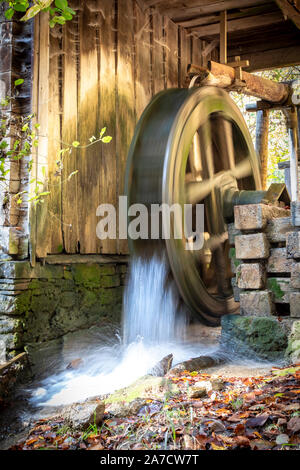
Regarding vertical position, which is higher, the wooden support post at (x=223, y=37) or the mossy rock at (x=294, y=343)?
the wooden support post at (x=223, y=37)

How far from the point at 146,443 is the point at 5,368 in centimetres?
157

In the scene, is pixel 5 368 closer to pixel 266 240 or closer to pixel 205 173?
pixel 266 240

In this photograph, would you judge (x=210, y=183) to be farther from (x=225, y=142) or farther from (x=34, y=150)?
(x=34, y=150)

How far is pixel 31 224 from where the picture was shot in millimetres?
3441

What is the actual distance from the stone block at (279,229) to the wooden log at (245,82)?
79.6 inches

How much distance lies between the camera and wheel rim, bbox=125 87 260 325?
13.7 ft

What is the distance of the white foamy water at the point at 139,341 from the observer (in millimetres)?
3350

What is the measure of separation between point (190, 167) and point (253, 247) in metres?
1.85

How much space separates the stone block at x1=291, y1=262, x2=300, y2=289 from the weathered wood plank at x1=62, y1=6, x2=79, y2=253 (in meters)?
1.82

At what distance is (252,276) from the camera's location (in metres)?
3.61

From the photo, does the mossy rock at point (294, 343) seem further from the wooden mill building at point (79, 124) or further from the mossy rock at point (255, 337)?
the wooden mill building at point (79, 124)

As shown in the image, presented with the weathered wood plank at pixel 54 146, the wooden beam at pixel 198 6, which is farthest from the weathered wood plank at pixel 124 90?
the weathered wood plank at pixel 54 146

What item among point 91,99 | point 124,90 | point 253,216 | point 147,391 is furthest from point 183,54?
point 147,391

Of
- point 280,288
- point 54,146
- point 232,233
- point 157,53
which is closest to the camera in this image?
point 280,288
